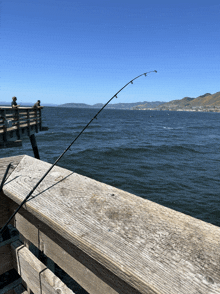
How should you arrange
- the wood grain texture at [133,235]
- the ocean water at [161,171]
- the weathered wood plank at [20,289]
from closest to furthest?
1. the wood grain texture at [133,235]
2. the weathered wood plank at [20,289]
3. the ocean water at [161,171]

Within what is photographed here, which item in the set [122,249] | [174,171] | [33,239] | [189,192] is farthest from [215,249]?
[174,171]

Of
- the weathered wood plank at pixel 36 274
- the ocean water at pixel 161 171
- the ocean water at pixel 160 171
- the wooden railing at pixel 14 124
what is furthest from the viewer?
the ocean water at pixel 161 171

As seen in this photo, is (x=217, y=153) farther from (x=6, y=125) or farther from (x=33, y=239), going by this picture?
(x=33, y=239)

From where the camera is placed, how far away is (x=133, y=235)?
95 centimetres

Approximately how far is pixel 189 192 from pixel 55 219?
14.9 metres

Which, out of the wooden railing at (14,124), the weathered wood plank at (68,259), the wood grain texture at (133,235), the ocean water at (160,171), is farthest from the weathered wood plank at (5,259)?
the wooden railing at (14,124)

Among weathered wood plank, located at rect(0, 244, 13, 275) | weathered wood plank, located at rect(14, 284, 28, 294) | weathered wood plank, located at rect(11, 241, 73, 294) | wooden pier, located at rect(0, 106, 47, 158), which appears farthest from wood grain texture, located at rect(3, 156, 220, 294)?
wooden pier, located at rect(0, 106, 47, 158)

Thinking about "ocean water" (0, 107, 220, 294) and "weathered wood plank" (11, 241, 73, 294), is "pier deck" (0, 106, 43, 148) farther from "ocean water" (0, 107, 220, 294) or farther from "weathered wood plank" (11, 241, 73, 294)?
"weathered wood plank" (11, 241, 73, 294)

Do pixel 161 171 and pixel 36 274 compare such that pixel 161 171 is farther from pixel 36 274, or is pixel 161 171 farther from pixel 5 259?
pixel 36 274

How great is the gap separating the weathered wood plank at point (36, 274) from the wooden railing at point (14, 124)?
1067 cm

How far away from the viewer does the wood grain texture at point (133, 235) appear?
0.76 metres

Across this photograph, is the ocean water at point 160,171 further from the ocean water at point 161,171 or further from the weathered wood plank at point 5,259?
the weathered wood plank at point 5,259

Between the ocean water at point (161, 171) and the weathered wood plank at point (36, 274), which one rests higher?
the weathered wood plank at point (36, 274)

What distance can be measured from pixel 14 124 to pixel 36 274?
41.2 ft
